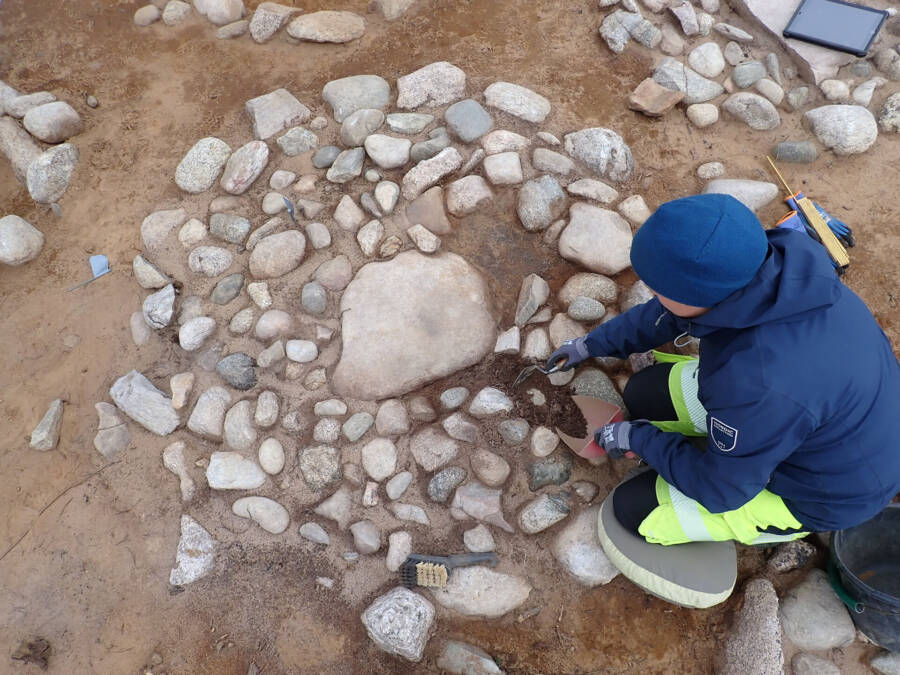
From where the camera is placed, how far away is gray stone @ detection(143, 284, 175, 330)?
2.97 metres

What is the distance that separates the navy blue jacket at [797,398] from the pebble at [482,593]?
0.80 meters

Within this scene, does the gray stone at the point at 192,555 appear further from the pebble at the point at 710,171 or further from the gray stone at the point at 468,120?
the pebble at the point at 710,171

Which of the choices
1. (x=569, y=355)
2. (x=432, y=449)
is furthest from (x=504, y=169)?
(x=432, y=449)

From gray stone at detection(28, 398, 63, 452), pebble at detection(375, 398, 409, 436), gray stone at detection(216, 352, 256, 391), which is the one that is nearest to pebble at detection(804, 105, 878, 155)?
A: pebble at detection(375, 398, 409, 436)

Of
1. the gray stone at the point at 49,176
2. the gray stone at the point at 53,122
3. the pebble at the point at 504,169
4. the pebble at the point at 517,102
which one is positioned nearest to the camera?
the pebble at the point at 504,169

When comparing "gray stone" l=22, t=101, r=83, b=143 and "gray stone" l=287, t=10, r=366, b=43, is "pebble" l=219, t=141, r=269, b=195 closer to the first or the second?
"gray stone" l=287, t=10, r=366, b=43

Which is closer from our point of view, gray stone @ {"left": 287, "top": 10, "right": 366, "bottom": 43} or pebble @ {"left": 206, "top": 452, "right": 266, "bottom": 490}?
pebble @ {"left": 206, "top": 452, "right": 266, "bottom": 490}

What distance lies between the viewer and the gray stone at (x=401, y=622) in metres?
2.34

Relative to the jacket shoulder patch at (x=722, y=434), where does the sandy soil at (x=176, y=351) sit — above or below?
below

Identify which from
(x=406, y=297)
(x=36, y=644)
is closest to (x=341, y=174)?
(x=406, y=297)

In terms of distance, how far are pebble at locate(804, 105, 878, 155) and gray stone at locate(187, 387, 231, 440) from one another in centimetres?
347

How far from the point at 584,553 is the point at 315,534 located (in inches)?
43.4

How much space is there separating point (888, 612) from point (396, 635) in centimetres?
179

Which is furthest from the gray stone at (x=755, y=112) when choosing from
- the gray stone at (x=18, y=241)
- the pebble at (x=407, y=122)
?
the gray stone at (x=18, y=241)
